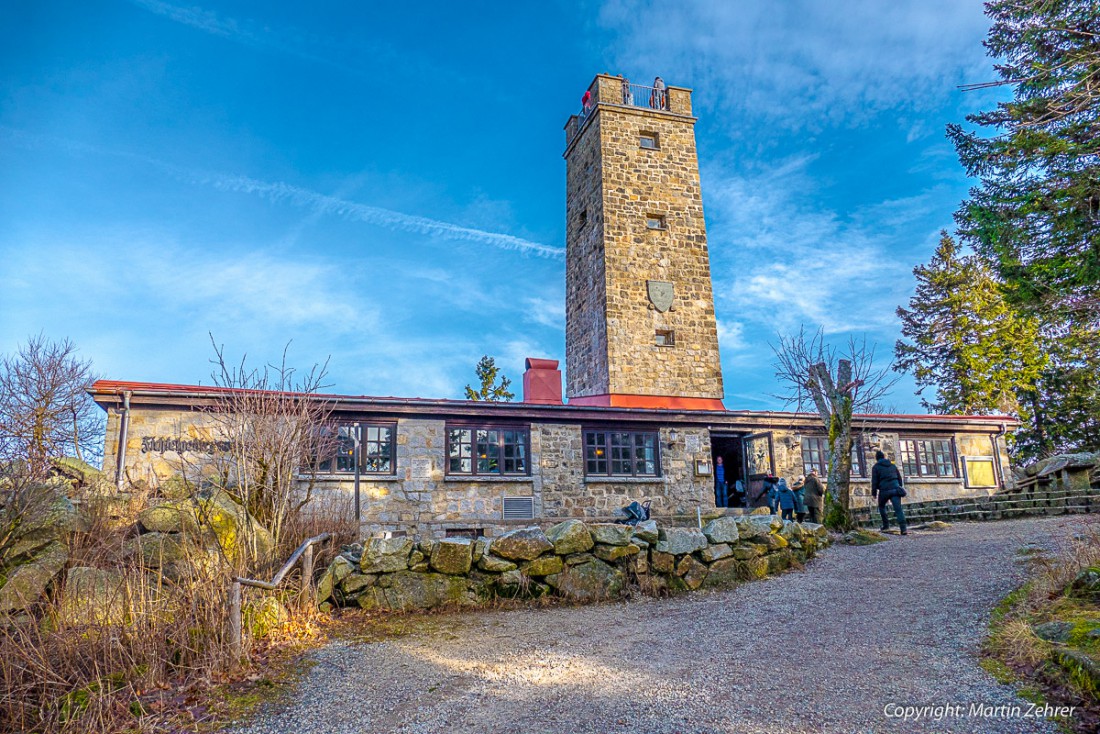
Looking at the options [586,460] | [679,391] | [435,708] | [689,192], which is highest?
[689,192]

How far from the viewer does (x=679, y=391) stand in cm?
2238

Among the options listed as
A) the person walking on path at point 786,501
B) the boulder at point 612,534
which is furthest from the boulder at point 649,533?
the person walking on path at point 786,501

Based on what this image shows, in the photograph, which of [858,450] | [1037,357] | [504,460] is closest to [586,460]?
[504,460]

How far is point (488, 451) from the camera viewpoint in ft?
50.3

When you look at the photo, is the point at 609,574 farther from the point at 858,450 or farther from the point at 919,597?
the point at 858,450

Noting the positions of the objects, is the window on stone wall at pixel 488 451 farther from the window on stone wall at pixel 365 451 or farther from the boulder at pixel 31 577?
the boulder at pixel 31 577

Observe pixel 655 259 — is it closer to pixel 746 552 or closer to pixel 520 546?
pixel 746 552

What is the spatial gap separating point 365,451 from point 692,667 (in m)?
10.0

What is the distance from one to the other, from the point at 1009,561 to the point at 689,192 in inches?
695

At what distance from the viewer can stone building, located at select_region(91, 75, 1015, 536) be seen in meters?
14.1

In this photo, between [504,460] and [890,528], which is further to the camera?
[504,460]

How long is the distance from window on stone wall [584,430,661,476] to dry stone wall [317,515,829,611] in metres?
6.21

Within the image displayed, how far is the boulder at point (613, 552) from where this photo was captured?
29.8ft

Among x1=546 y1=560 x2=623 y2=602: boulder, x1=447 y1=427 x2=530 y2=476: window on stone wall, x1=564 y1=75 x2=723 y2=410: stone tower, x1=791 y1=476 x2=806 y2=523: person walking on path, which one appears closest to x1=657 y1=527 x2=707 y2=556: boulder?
x1=546 y1=560 x2=623 y2=602: boulder
